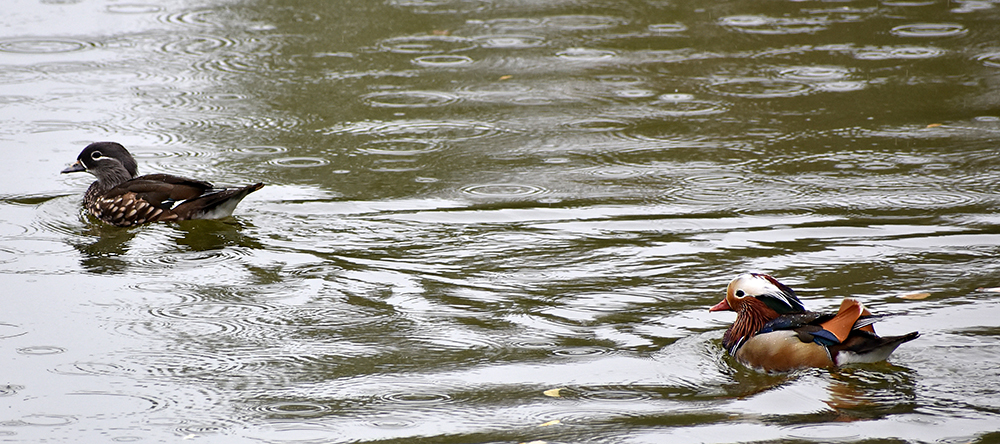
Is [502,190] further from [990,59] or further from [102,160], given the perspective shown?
[990,59]

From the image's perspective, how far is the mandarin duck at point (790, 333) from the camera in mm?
4902

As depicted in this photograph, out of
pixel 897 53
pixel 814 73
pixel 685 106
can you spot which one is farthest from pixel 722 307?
pixel 897 53

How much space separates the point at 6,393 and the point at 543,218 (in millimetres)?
3581

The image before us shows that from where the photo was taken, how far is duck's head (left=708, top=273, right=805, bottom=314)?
5293 mm

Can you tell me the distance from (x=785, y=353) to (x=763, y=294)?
1.10 ft

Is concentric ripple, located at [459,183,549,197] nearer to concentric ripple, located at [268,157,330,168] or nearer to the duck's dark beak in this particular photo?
concentric ripple, located at [268,157,330,168]

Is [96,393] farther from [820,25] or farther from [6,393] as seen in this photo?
[820,25]

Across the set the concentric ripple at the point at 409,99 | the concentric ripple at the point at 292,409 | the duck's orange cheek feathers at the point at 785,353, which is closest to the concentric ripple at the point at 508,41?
the concentric ripple at the point at 409,99

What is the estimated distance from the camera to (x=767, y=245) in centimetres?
677

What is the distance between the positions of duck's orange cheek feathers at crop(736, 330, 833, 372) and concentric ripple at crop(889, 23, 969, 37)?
27.5 feet

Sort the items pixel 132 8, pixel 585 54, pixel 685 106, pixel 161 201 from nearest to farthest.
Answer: pixel 161 201 → pixel 685 106 → pixel 585 54 → pixel 132 8

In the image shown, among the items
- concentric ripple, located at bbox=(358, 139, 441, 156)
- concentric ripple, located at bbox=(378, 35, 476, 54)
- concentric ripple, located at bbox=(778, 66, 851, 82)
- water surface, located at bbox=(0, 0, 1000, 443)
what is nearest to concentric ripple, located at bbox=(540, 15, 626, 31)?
water surface, located at bbox=(0, 0, 1000, 443)

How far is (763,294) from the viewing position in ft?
17.4

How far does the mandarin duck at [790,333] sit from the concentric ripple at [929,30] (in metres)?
8.13
